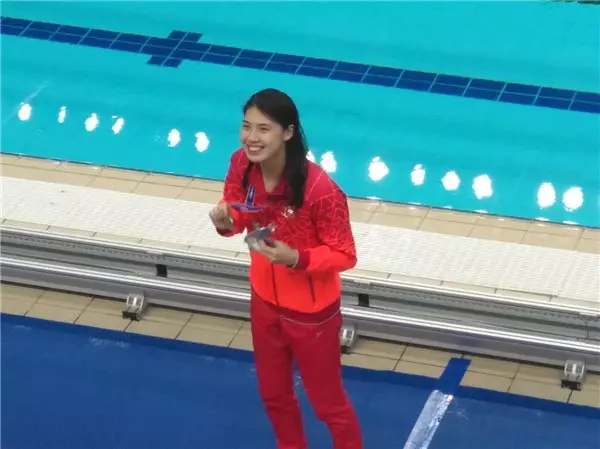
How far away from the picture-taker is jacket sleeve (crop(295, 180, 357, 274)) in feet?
12.2

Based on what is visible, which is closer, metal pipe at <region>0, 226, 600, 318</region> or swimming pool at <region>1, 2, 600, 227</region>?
metal pipe at <region>0, 226, 600, 318</region>

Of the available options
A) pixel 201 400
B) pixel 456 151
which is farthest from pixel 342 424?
Answer: pixel 456 151

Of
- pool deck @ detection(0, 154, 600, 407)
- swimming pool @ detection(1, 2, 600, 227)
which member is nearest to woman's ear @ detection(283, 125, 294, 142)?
pool deck @ detection(0, 154, 600, 407)

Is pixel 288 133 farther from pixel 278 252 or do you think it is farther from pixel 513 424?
pixel 513 424

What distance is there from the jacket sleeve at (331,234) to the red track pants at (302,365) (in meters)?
0.23

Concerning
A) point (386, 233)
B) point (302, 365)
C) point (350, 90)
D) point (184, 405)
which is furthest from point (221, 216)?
point (350, 90)

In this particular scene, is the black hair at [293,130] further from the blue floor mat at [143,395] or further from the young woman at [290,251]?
the blue floor mat at [143,395]

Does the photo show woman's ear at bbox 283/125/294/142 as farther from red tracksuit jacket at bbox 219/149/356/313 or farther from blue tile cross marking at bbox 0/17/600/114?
blue tile cross marking at bbox 0/17/600/114

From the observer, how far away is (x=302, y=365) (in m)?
4.01

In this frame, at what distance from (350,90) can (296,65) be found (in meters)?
0.47

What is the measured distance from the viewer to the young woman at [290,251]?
12.0 ft

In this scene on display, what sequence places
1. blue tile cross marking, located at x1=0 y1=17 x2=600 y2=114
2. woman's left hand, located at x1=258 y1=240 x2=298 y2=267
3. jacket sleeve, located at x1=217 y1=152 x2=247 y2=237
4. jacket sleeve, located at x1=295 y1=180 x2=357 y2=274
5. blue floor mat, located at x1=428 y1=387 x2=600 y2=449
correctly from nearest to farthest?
woman's left hand, located at x1=258 y1=240 x2=298 y2=267 < jacket sleeve, located at x1=295 y1=180 x2=357 y2=274 < jacket sleeve, located at x1=217 y1=152 x2=247 y2=237 < blue floor mat, located at x1=428 y1=387 x2=600 y2=449 < blue tile cross marking, located at x1=0 y1=17 x2=600 y2=114

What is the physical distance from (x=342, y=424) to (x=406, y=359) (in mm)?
1008

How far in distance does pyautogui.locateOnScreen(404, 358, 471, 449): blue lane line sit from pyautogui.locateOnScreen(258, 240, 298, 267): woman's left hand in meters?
1.25
